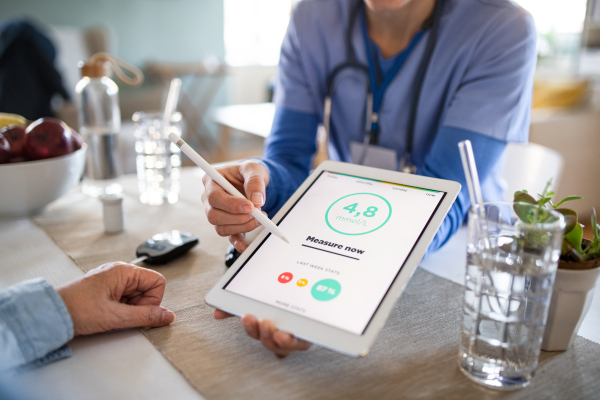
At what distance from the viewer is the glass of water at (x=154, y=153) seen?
3.70 feet

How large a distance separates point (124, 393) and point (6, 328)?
14 cm

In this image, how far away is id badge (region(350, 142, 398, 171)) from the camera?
1.06m

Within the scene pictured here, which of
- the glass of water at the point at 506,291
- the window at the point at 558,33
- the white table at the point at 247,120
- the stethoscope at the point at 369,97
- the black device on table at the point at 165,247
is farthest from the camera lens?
the window at the point at 558,33

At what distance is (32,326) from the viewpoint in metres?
0.47

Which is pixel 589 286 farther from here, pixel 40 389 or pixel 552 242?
pixel 40 389

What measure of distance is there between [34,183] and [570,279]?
2.86ft

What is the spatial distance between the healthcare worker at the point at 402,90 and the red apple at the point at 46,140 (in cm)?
38

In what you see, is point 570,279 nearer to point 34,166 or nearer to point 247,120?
point 34,166

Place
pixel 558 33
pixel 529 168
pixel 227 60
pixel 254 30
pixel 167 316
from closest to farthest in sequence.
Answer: pixel 167 316 → pixel 529 168 → pixel 558 33 → pixel 227 60 → pixel 254 30

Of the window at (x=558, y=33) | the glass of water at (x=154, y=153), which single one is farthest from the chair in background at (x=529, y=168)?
the window at (x=558, y=33)

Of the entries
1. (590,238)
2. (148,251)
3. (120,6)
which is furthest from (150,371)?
(120,6)

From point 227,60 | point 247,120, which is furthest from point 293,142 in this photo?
point 227,60

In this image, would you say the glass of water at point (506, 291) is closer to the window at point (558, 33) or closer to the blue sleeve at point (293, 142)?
the blue sleeve at point (293, 142)

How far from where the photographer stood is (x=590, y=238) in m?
0.54
